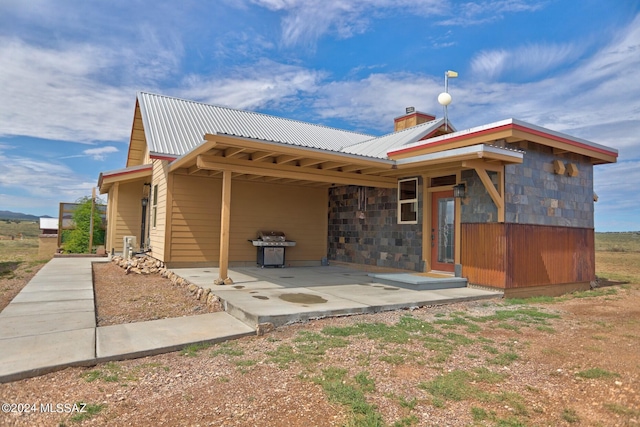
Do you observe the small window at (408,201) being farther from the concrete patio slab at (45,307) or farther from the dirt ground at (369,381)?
the concrete patio slab at (45,307)

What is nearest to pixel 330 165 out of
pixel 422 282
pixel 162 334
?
pixel 422 282

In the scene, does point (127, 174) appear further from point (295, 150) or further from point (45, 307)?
point (295, 150)

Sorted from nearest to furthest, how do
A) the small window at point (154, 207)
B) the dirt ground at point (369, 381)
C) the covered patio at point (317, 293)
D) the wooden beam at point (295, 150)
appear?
the dirt ground at point (369, 381), the covered patio at point (317, 293), the wooden beam at point (295, 150), the small window at point (154, 207)

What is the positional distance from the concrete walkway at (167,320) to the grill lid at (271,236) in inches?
69.7

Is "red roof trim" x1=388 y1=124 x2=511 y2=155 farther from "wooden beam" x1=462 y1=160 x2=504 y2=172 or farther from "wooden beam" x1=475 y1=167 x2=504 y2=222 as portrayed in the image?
"wooden beam" x1=475 y1=167 x2=504 y2=222

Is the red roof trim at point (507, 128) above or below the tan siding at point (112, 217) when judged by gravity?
above

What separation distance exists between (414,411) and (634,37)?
11756mm

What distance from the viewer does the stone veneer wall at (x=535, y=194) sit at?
7277 mm

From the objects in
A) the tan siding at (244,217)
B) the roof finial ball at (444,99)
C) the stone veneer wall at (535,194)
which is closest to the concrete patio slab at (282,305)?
the stone veneer wall at (535,194)

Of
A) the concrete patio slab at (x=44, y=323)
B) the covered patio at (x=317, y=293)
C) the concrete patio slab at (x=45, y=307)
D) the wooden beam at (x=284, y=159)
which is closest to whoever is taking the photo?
the concrete patio slab at (x=44, y=323)

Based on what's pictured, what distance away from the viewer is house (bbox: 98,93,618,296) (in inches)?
282

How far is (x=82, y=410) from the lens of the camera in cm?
267

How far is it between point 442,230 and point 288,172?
3.61 metres

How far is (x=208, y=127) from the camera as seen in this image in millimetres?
11609
